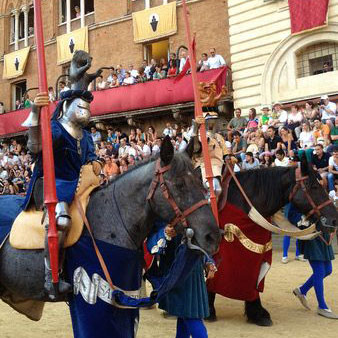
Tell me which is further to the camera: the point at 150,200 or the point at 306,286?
the point at 306,286

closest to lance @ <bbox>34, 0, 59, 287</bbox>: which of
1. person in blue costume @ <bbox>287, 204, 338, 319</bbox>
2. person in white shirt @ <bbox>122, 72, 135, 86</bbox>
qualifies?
person in blue costume @ <bbox>287, 204, 338, 319</bbox>

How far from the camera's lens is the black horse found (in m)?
5.09

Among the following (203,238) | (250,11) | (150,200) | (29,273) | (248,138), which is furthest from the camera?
(250,11)

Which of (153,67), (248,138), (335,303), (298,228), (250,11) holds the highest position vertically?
(250,11)

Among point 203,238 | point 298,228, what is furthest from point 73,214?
point 298,228

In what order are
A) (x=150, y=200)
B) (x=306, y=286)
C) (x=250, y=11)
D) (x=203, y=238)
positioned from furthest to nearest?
1. (x=250, y=11)
2. (x=306, y=286)
3. (x=150, y=200)
4. (x=203, y=238)

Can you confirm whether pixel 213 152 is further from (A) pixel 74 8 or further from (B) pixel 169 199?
(A) pixel 74 8

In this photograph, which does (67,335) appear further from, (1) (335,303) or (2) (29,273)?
(1) (335,303)

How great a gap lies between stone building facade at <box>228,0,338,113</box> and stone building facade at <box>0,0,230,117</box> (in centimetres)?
125

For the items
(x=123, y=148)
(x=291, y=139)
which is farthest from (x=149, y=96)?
(x=291, y=139)

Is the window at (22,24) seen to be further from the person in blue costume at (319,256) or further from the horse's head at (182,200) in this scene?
the horse's head at (182,200)

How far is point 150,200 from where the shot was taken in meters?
2.93

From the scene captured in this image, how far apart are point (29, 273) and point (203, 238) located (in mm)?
1405

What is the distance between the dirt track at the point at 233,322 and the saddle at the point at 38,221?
2.26 meters
